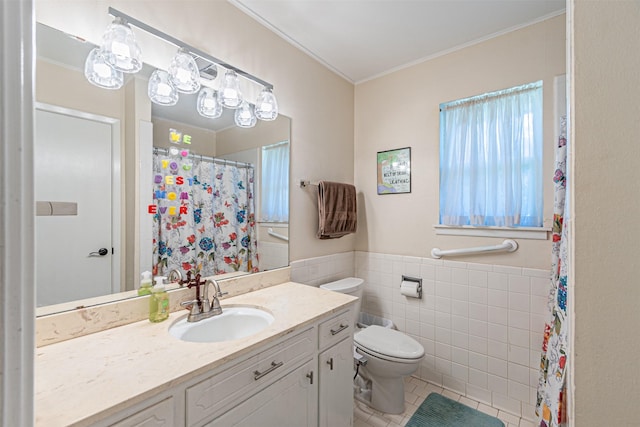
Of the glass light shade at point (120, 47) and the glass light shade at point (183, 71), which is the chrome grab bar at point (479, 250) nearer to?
the glass light shade at point (183, 71)

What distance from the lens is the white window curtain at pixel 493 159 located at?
67.6 inches

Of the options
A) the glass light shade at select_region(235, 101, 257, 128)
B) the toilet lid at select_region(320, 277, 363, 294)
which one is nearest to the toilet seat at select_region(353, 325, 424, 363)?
the toilet lid at select_region(320, 277, 363, 294)

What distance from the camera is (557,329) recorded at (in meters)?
1.35

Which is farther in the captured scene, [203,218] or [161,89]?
[203,218]

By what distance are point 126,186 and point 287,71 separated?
1289mm

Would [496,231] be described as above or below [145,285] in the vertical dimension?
above

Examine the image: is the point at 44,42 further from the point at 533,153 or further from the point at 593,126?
the point at 533,153

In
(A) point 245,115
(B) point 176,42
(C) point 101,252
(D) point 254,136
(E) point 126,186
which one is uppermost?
(B) point 176,42

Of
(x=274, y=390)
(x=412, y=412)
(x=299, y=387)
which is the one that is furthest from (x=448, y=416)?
(x=274, y=390)

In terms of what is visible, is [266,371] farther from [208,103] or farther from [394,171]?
[394,171]

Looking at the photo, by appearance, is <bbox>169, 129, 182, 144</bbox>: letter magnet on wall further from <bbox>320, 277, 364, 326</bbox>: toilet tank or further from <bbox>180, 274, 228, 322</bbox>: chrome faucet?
<bbox>320, 277, 364, 326</bbox>: toilet tank

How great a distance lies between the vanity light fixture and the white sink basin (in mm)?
1027

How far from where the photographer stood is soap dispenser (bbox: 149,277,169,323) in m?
1.14

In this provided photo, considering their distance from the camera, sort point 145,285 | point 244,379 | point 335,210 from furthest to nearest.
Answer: point 335,210
point 145,285
point 244,379
